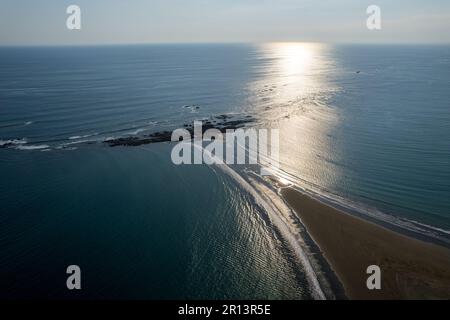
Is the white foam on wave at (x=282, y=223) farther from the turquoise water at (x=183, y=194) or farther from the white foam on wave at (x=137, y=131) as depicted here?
the white foam on wave at (x=137, y=131)

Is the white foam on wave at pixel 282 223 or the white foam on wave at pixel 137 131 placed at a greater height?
the white foam on wave at pixel 137 131

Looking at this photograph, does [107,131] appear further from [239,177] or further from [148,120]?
[239,177]

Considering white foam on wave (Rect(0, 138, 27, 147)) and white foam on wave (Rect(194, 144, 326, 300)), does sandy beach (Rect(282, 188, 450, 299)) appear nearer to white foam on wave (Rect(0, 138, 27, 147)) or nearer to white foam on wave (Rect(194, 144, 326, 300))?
white foam on wave (Rect(194, 144, 326, 300))

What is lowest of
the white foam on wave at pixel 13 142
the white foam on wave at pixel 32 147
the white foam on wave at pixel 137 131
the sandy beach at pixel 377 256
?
the sandy beach at pixel 377 256

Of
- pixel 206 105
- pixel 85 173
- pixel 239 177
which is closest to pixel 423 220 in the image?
pixel 239 177

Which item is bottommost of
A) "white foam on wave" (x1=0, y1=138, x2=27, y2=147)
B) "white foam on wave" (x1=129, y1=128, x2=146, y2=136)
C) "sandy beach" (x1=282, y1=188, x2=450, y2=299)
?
"sandy beach" (x1=282, y1=188, x2=450, y2=299)

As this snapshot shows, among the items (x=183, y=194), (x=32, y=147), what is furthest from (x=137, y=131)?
(x=183, y=194)

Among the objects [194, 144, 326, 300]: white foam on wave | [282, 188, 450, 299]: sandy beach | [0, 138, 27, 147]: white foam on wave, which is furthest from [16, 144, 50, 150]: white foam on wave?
[282, 188, 450, 299]: sandy beach

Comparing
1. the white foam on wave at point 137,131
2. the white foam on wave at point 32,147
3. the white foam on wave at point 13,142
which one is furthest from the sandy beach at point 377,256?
the white foam on wave at point 13,142
